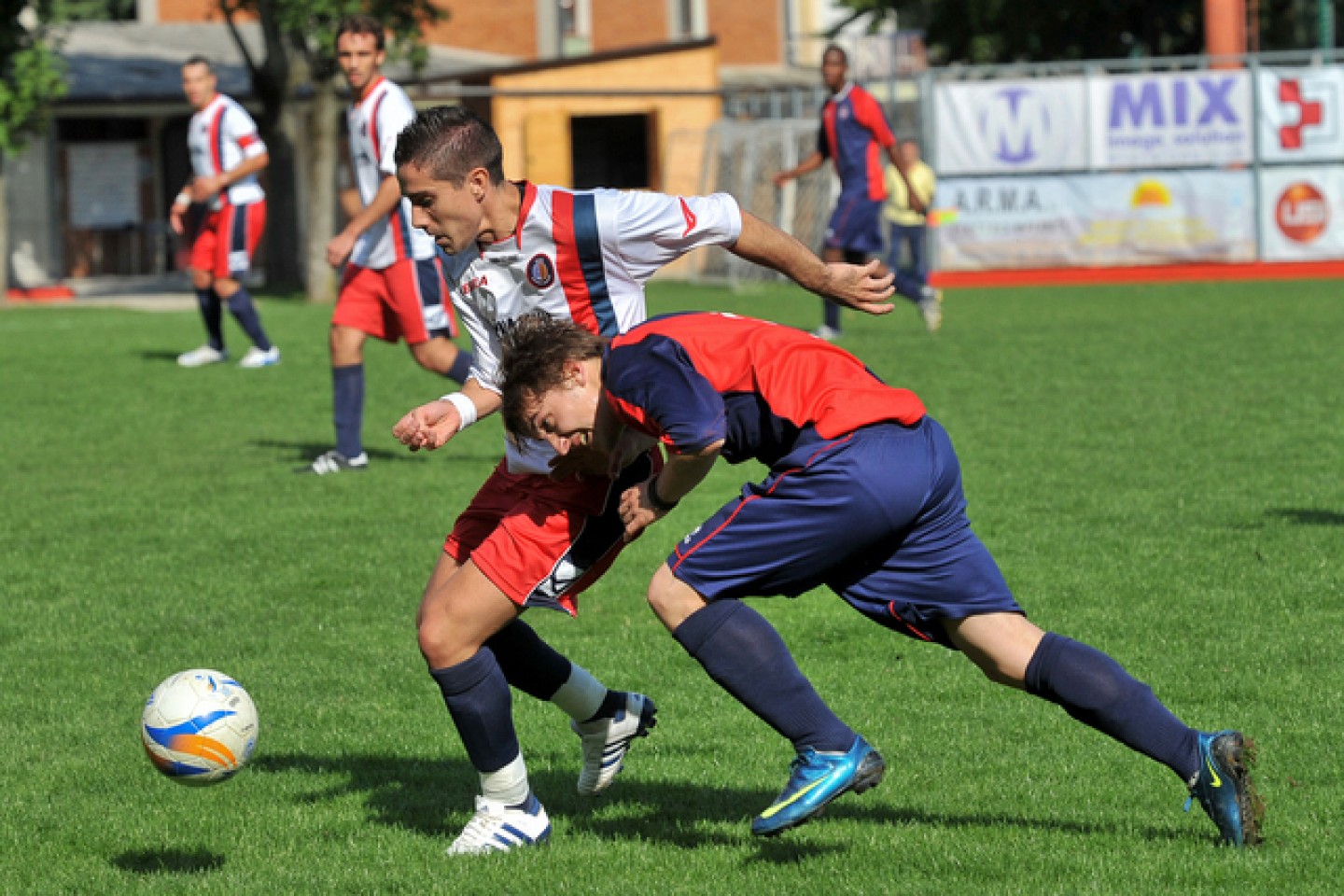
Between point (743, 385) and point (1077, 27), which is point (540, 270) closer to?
point (743, 385)

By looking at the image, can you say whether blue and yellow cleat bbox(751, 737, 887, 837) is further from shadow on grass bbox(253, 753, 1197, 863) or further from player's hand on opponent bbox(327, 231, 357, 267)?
player's hand on opponent bbox(327, 231, 357, 267)

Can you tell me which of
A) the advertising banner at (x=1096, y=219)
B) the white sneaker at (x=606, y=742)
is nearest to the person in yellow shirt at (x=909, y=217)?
the advertising banner at (x=1096, y=219)

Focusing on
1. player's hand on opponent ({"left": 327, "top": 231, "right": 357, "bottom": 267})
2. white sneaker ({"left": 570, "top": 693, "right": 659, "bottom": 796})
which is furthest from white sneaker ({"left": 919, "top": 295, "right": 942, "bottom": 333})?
white sneaker ({"left": 570, "top": 693, "right": 659, "bottom": 796})

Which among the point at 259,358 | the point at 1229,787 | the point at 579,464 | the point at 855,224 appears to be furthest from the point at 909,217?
the point at 1229,787

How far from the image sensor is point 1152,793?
14.9 feet

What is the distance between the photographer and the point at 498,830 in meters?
4.31

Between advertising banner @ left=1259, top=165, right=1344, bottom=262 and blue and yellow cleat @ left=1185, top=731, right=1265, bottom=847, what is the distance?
20502mm

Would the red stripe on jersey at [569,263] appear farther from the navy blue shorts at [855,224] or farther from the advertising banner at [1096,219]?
the advertising banner at [1096,219]

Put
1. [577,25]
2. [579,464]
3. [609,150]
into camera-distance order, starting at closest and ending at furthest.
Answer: [579,464]
[609,150]
[577,25]

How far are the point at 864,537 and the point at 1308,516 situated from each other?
4.67 meters

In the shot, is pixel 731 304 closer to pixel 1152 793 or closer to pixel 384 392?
pixel 384 392

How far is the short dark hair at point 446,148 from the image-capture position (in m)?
4.27

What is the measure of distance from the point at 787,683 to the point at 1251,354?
10787 mm

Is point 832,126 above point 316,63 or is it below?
below
